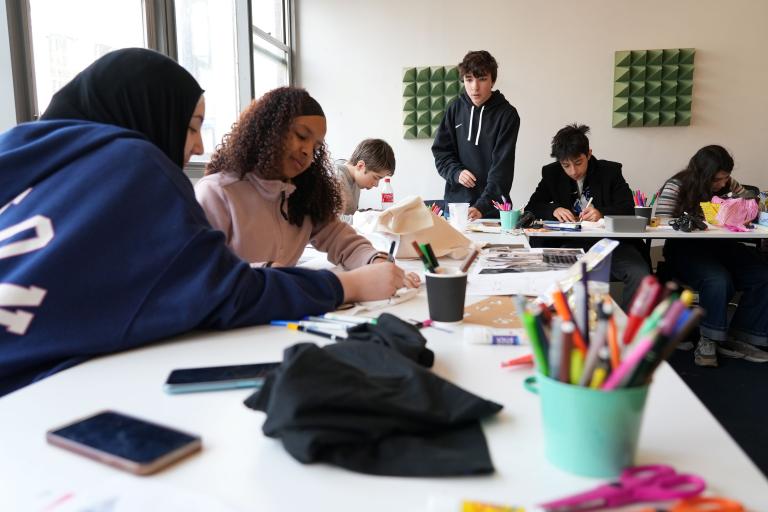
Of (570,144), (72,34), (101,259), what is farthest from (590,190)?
(101,259)

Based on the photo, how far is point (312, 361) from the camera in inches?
21.4

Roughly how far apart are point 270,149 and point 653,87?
13.3 ft

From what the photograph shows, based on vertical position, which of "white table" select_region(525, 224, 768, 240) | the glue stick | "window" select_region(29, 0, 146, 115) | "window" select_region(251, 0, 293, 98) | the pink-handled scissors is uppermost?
"window" select_region(251, 0, 293, 98)

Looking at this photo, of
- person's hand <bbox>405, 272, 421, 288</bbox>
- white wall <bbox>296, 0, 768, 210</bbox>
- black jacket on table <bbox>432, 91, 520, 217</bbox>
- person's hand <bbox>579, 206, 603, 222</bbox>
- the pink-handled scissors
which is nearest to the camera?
the pink-handled scissors

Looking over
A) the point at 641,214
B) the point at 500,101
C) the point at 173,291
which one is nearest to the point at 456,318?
the point at 173,291

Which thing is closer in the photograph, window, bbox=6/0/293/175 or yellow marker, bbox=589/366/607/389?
yellow marker, bbox=589/366/607/389

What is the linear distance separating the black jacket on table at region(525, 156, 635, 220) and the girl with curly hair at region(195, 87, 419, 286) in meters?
1.91

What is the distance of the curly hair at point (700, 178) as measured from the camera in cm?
302

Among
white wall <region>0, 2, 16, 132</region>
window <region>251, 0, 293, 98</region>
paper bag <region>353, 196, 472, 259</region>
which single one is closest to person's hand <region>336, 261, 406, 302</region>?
paper bag <region>353, 196, 472, 259</region>

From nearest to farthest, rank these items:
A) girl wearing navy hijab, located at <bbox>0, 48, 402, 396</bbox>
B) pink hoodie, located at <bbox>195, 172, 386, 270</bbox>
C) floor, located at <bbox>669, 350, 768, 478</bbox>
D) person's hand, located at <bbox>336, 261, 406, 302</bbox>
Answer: girl wearing navy hijab, located at <bbox>0, 48, 402, 396</bbox> → person's hand, located at <bbox>336, 261, 406, 302</bbox> → pink hoodie, located at <bbox>195, 172, 386, 270</bbox> → floor, located at <bbox>669, 350, 768, 478</bbox>

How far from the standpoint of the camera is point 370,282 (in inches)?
43.5

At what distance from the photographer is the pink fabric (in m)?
2.64

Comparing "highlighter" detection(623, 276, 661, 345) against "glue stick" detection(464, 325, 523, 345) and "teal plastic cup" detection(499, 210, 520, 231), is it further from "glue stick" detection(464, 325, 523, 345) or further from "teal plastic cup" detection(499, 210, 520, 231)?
"teal plastic cup" detection(499, 210, 520, 231)

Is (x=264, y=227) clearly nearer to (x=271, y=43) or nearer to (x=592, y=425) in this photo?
(x=592, y=425)
